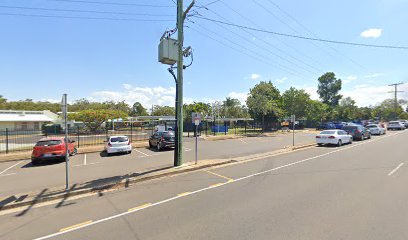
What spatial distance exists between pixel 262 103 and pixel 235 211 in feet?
112

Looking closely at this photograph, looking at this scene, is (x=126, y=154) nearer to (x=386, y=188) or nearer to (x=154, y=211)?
(x=154, y=211)

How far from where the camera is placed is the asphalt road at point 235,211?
4570 millimetres

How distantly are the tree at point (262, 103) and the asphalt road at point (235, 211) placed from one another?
2992 cm

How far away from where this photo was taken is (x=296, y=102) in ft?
176

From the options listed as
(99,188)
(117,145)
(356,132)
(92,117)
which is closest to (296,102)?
(356,132)

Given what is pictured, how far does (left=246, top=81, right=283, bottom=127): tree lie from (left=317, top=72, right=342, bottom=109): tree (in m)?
53.7

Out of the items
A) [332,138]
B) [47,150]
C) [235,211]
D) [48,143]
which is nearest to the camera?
[235,211]

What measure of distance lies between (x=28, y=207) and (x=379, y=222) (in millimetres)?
8368

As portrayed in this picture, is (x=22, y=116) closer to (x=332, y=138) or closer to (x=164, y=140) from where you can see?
(x=164, y=140)

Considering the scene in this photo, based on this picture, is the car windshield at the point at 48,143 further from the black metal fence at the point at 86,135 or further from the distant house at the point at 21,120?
the distant house at the point at 21,120

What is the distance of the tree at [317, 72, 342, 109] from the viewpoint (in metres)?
86.4

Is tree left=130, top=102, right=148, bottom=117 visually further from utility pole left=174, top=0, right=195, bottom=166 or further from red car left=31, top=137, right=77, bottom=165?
utility pole left=174, top=0, right=195, bottom=166

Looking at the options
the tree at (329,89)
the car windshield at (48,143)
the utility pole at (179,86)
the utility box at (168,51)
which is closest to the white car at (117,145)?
the car windshield at (48,143)

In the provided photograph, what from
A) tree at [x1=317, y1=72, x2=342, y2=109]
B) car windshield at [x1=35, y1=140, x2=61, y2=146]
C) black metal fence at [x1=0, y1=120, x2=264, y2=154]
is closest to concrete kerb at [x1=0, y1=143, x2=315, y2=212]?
car windshield at [x1=35, y1=140, x2=61, y2=146]
